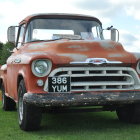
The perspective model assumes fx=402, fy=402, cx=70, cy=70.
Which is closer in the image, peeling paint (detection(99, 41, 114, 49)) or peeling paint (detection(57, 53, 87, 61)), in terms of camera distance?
peeling paint (detection(57, 53, 87, 61))

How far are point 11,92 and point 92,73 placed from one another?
2.31 meters

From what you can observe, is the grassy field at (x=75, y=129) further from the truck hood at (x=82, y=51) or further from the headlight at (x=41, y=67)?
the truck hood at (x=82, y=51)

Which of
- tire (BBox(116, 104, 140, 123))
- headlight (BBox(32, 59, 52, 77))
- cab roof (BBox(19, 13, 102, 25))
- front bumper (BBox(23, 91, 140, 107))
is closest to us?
front bumper (BBox(23, 91, 140, 107))

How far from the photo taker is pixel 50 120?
→ 7.64 metres

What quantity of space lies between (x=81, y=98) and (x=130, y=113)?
1.58 metres

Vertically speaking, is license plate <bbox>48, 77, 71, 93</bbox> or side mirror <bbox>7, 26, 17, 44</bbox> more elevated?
side mirror <bbox>7, 26, 17, 44</bbox>

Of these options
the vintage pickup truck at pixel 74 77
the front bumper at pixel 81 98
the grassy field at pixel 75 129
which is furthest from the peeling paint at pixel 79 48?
the grassy field at pixel 75 129

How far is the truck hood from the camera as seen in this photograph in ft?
19.5

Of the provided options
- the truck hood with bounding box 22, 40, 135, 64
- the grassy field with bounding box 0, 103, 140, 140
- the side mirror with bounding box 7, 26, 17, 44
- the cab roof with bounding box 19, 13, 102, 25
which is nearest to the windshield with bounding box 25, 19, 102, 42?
the cab roof with bounding box 19, 13, 102, 25

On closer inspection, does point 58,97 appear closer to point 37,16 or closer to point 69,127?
point 69,127

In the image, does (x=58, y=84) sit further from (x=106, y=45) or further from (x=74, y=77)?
(x=106, y=45)

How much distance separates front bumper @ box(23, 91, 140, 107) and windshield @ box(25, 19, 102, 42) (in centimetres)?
163

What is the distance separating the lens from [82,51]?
6.14 metres

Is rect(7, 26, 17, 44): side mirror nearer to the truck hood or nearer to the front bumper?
the truck hood
